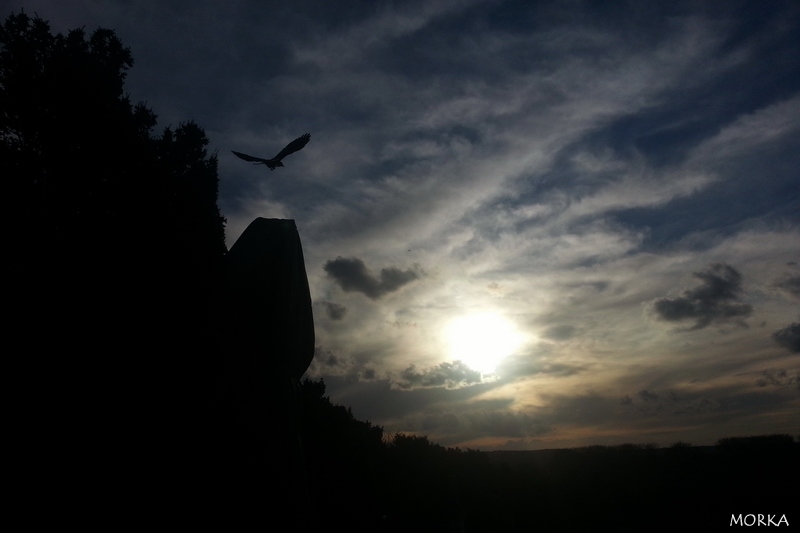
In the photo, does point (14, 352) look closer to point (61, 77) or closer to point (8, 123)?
point (61, 77)

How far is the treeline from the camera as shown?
1978 centimetres

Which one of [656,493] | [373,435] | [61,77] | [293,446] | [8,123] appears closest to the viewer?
[293,446]

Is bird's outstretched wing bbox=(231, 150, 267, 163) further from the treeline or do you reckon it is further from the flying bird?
the treeline

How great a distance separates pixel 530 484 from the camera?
4000cm

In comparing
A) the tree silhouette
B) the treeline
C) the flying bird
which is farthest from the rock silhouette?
the treeline

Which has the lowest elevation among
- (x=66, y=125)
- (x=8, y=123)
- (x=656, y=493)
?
A: (x=656, y=493)

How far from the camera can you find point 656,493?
159ft

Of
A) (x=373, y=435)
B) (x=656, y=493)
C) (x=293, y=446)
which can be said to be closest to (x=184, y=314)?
(x=293, y=446)

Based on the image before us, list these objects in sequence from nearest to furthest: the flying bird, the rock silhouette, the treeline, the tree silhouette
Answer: the tree silhouette → the rock silhouette → the flying bird → the treeline

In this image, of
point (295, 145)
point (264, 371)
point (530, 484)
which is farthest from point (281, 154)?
point (530, 484)

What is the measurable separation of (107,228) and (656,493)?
59.1 metres

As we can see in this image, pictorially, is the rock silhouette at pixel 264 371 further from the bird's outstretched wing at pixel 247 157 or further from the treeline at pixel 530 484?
the treeline at pixel 530 484

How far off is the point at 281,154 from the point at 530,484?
42775 millimetres

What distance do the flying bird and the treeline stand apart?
8099 millimetres
